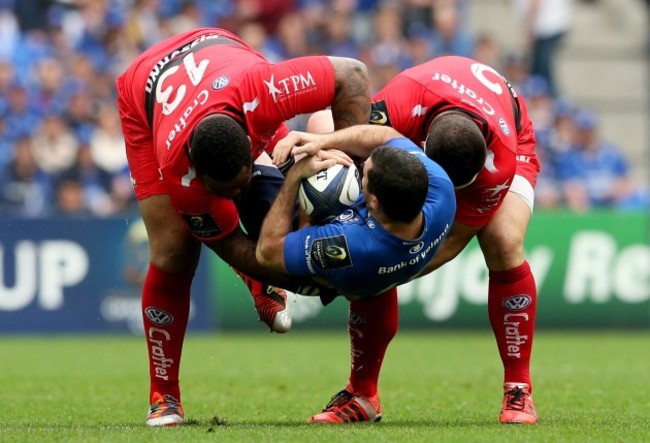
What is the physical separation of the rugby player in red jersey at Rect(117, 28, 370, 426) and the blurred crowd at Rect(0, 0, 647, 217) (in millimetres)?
8292

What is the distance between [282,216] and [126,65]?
37.1ft

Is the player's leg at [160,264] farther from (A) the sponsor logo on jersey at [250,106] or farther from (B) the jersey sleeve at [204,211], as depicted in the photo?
(A) the sponsor logo on jersey at [250,106]

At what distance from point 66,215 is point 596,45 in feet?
33.5

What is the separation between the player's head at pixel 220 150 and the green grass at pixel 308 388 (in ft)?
4.25

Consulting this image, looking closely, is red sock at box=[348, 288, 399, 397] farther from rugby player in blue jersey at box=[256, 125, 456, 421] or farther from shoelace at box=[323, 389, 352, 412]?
rugby player in blue jersey at box=[256, 125, 456, 421]

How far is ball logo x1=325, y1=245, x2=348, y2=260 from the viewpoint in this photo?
6.70 metres

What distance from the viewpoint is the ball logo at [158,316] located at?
25.5 feet

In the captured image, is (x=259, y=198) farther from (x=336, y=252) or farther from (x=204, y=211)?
(x=336, y=252)

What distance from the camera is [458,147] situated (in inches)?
271

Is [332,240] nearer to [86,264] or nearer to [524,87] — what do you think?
[86,264]

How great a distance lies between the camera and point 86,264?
619 inches

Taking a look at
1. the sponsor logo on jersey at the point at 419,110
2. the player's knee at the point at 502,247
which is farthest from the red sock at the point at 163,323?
the player's knee at the point at 502,247

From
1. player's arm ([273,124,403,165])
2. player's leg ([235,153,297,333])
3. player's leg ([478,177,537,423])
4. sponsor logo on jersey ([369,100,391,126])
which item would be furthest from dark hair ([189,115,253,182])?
player's leg ([478,177,537,423])

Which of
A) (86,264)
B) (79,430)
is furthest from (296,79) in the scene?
(86,264)
